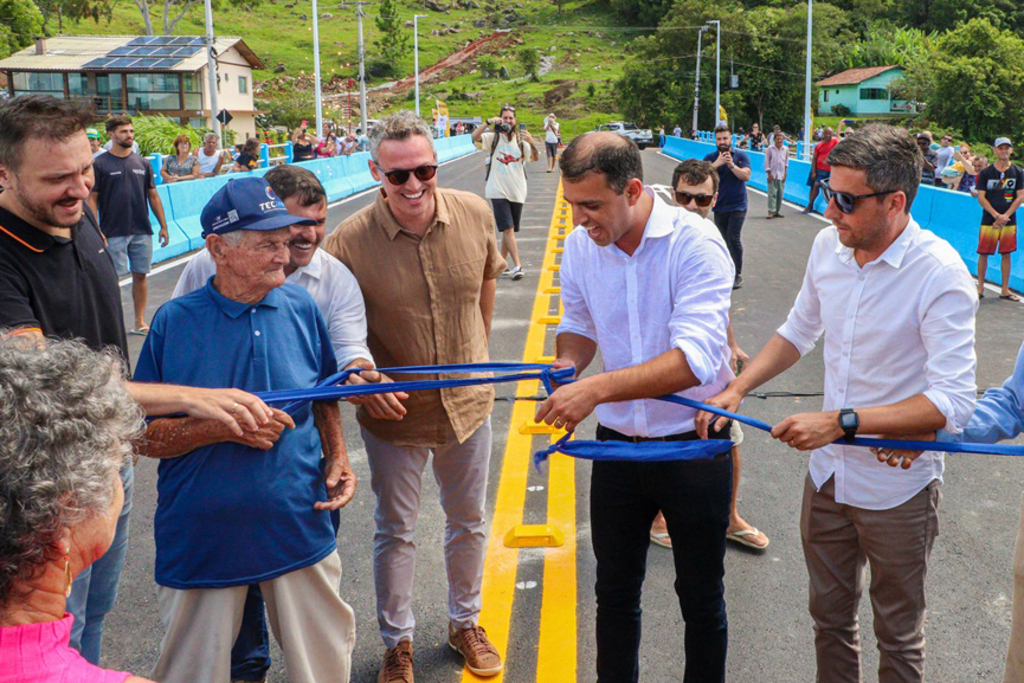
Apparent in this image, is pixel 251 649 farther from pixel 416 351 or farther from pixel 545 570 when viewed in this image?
pixel 545 570

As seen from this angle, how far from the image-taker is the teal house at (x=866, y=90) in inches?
3319

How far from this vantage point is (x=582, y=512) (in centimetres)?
538

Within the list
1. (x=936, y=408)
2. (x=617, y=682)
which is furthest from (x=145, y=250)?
(x=936, y=408)

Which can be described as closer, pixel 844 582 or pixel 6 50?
pixel 844 582

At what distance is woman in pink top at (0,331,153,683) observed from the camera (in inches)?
60.4

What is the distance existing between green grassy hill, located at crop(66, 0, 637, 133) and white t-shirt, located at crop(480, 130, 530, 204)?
7020 centimetres

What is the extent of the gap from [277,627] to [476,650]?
1050 mm

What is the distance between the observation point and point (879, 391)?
2980 millimetres

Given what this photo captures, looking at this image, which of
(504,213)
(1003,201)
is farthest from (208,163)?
(1003,201)

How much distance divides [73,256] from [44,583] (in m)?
1.75

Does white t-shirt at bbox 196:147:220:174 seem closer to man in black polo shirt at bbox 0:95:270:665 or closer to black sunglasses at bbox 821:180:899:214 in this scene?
man in black polo shirt at bbox 0:95:270:665

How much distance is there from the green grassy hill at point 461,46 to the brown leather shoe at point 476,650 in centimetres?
7909

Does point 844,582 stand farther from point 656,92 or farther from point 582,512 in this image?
point 656,92

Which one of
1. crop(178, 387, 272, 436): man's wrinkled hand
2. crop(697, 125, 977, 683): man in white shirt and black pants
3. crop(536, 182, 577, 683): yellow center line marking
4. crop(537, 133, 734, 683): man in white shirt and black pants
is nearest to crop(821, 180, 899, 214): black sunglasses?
crop(697, 125, 977, 683): man in white shirt and black pants
